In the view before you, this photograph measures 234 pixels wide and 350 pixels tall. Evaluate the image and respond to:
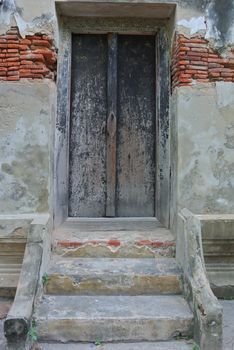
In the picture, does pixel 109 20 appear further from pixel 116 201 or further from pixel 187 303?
pixel 187 303

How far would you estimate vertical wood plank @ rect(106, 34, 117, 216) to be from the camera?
491cm

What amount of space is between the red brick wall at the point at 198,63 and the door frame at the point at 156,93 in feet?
1.23

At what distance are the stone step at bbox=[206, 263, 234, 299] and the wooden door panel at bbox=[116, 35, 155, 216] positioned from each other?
1.01m

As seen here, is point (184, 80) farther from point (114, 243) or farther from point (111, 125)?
point (114, 243)

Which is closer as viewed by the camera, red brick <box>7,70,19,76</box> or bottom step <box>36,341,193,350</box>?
bottom step <box>36,341,193,350</box>

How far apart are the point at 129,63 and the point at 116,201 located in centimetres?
165

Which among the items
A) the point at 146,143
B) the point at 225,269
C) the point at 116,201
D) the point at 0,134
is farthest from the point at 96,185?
the point at 225,269

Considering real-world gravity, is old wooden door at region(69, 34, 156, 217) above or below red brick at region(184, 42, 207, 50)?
below

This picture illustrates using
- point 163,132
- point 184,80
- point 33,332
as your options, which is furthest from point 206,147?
point 33,332

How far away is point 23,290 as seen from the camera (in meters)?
3.47

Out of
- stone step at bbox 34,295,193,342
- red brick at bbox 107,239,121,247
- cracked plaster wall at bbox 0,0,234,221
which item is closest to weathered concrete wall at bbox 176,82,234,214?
cracked plaster wall at bbox 0,0,234,221

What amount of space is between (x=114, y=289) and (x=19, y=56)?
8.39ft

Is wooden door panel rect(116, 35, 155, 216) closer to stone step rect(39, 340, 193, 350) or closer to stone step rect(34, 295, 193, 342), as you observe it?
stone step rect(34, 295, 193, 342)

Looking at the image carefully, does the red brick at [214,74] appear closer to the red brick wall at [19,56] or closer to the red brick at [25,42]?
the red brick wall at [19,56]
